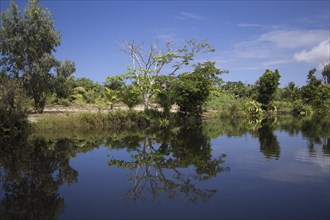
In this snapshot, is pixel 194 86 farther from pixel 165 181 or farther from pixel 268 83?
pixel 165 181

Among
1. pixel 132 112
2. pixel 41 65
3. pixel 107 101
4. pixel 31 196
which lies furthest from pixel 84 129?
pixel 31 196

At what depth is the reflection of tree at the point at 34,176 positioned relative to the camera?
6.89m

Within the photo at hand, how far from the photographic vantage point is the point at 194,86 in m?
29.5

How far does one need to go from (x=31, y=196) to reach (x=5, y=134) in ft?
45.3

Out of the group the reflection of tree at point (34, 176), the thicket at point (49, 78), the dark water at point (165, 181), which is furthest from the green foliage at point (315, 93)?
the reflection of tree at point (34, 176)

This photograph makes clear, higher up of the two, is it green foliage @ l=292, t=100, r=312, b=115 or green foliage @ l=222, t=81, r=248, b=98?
green foliage @ l=222, t=81, r=248, b=98

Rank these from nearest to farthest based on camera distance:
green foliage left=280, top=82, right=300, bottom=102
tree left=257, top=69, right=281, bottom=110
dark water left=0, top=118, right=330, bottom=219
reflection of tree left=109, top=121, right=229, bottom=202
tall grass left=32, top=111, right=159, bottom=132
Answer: dark water left=0, top=118, right=330, bottom=219, reflection of tree left=109, top=121, right=229, bottom=202, tall grass left=32, top=111, right=159, bottom=132, tree left=257, top=69, right=281, bottom=110, green foliage left=280, top=82, right=300, bottom=102

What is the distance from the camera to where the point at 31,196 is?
773 centimetres

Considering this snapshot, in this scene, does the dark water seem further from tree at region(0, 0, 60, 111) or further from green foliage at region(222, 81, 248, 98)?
green foliage at region(222, 81, 248, 98)

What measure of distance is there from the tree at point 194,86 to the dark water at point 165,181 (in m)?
14.0

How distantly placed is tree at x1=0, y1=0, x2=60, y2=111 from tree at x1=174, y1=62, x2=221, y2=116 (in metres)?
11.9

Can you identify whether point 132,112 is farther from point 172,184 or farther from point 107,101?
point 172,184

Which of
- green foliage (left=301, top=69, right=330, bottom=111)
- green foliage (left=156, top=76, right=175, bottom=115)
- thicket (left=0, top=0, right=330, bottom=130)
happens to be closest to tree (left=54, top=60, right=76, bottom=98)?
thicket (left=0, top=0, right=330, bottom=130)

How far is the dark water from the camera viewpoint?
267 inches
